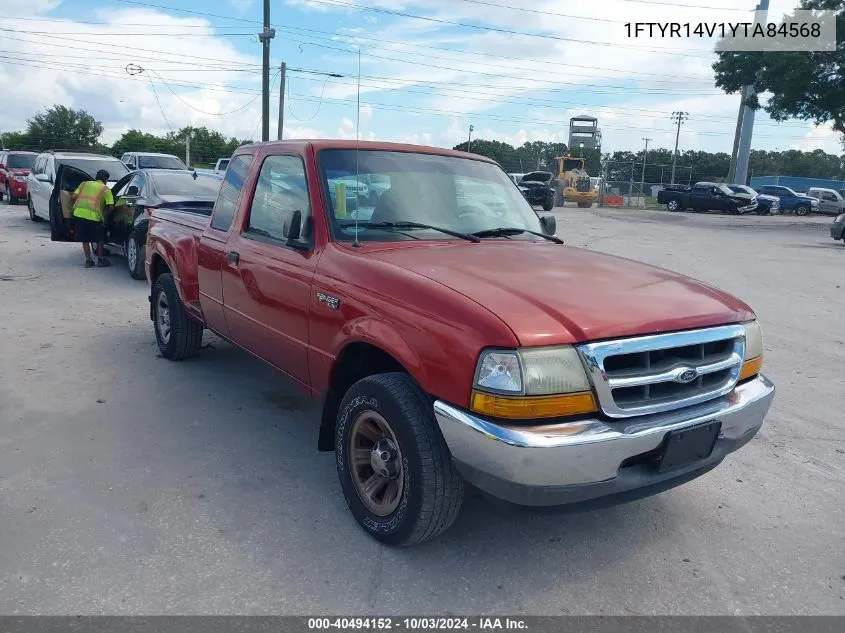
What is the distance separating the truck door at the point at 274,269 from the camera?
3.69 meters

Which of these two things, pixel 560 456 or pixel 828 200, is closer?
pixel 560 456

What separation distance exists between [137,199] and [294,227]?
7.37m

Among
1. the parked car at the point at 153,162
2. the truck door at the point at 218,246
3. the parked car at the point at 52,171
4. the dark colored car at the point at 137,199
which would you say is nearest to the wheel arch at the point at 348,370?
the truck door at the point at 218,246

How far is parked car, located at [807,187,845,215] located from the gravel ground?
39.0 meters

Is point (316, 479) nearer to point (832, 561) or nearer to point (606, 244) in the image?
point (832, 561)

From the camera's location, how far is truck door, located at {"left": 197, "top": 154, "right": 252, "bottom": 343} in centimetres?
463

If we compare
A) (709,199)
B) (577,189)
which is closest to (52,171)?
(577,189)

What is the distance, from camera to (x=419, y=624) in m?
2.62

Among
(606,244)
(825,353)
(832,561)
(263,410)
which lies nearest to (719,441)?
(832,561)

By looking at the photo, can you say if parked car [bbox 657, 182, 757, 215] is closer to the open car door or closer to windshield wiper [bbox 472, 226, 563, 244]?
the open car door

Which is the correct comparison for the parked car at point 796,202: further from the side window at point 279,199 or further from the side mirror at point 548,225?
the side window at point 279,199

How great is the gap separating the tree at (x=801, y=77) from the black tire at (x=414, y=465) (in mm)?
31819

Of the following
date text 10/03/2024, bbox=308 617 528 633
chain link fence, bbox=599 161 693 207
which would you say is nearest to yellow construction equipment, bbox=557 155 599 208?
chain link fence, bbox=599 161 693 207

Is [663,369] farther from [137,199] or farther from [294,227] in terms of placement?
[137,199]
